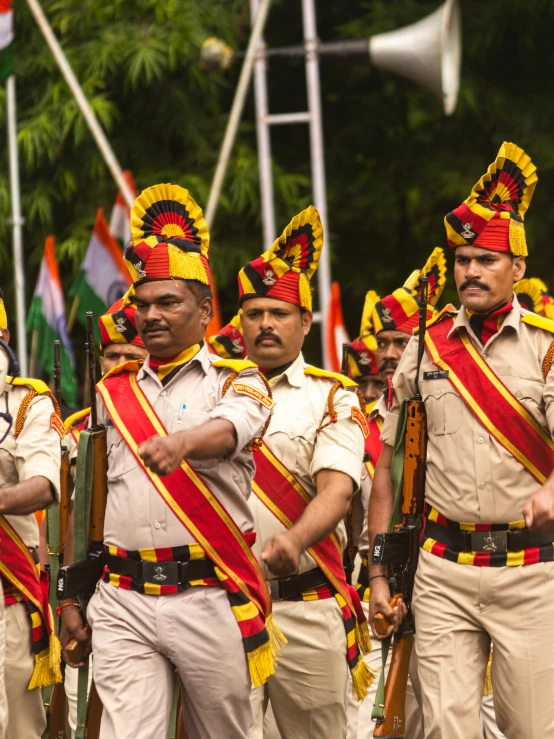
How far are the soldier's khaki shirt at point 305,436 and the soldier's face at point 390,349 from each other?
7.30 feet

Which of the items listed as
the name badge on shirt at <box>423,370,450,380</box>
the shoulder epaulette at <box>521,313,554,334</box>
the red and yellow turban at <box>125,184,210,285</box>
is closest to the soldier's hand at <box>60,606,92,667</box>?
the red and yellow turban at <box>125,184,210,285</box>

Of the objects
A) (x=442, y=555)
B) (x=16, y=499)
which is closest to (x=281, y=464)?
(x=442, y=555)

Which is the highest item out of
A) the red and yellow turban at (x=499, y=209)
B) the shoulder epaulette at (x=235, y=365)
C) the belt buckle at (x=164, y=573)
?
the red and yellow turban at (x=499, y=209)

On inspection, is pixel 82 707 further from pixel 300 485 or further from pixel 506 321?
pixel 506 321

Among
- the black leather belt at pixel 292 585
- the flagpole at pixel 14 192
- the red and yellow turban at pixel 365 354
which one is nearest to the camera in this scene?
the black leather belt at pixel 292 585

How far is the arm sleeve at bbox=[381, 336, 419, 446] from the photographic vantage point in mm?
7320

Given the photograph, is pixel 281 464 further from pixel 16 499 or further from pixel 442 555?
pixel 16 499

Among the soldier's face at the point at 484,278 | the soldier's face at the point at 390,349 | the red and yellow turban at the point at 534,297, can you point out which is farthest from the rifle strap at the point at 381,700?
the red and yellow turban at the point at 534,297

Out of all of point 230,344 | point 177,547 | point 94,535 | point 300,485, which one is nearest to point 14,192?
point 230,344

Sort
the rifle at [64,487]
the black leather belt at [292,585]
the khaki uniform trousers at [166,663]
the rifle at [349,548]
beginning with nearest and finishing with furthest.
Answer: the khaki uniform trousers at [166,663], the black leather belt at [292,585], the rifle at [64,487], the rifle at [349,548]

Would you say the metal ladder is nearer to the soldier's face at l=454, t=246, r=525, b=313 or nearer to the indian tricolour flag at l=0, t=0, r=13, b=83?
the indian tricolour flag at l=0, t=0, r=13, b=83

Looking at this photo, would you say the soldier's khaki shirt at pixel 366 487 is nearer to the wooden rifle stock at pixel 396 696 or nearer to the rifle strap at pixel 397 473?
the rifle strap at pixel 397 473

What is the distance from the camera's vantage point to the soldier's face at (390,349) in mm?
9820

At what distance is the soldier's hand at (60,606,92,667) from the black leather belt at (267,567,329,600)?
116 cm
